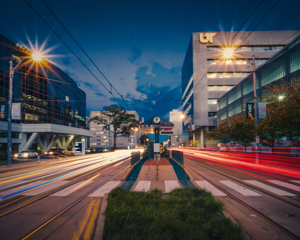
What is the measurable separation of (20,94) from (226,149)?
50522mm

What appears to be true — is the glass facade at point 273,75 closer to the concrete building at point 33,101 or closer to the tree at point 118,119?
the tree at point 118,119

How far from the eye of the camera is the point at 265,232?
3.80m

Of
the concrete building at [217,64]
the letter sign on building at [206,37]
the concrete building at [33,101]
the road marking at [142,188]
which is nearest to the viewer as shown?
the road marking at [142,188]

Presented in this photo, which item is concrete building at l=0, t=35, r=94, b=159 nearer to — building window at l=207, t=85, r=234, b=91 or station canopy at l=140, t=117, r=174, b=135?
station canopy at l=140, t=117, r=174, b=135

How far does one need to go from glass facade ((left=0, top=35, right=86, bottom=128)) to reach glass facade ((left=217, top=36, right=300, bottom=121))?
131 feet

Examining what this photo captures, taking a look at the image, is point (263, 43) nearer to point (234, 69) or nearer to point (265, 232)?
point (234, 69)

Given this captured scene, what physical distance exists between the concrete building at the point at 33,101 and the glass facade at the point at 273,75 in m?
40.2

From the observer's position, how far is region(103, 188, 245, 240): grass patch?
3.37 m

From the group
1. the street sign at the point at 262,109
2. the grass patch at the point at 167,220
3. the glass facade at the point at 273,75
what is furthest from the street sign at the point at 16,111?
the glass facade at the point at 273,75

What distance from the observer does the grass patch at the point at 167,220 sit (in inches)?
133

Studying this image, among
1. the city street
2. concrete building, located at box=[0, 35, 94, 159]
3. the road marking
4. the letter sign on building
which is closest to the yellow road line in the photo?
the city street

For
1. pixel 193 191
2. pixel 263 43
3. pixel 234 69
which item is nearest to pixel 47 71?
pixel 193 191

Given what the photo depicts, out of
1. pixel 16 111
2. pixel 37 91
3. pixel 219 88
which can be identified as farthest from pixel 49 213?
pixel 219 88

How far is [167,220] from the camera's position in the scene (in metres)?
3.76
